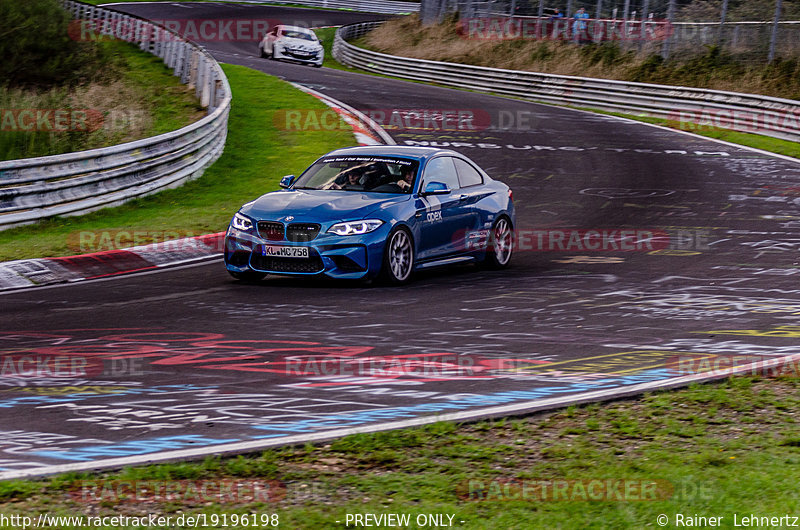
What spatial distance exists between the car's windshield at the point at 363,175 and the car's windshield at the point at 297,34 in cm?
3261

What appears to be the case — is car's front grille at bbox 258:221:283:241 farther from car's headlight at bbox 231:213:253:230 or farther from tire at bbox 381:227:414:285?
tire at bbox 381:227:414:285

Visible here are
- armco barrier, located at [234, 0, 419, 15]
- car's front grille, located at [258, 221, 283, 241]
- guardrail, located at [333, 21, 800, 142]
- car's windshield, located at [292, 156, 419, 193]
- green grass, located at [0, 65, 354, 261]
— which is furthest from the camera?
armco barrier, located at [234, 0, 419, 15]

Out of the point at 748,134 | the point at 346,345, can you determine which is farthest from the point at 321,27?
the point at 346,345

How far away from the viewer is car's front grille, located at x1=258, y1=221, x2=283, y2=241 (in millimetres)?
11227

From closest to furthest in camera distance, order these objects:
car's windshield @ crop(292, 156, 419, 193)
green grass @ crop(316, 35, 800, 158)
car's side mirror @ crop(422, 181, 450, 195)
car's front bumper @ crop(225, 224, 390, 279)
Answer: car's front bumper @ crop(225, 224, 390, 279), car's side mirror @ crop(422, 181, 450, 195), car's windshield @ crop(292, 156, 419, 193), green grass @ crop(316, 35, 800, 158)

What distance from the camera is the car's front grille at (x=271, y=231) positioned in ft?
36.8

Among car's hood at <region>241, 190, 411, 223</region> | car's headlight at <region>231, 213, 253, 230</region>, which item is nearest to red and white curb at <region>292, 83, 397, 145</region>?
car's hood at <region>241, 190, 411, 223</region>

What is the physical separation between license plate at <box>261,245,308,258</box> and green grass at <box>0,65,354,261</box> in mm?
3027

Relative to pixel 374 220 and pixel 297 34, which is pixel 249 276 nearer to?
pixel 374 220

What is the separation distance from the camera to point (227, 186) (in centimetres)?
1859

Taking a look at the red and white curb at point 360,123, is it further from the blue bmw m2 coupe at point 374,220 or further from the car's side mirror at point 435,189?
the car's side mirror at point 435,189

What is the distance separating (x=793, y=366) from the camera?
7297mm

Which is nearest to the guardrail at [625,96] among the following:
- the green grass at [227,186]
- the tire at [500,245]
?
the green grass at [227,186]

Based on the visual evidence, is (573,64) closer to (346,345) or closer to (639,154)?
(639,154)
